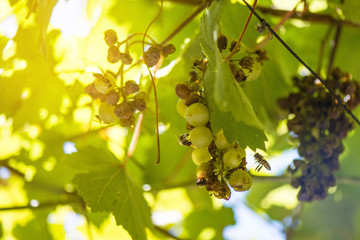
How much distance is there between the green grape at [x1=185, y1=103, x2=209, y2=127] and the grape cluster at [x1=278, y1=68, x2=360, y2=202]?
1.40 feet

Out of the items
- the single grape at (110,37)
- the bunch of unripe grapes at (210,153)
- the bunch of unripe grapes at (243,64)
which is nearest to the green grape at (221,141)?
the bunch of unripe grapes at (210,153)

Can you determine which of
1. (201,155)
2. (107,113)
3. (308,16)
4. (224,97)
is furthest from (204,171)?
(308,16)

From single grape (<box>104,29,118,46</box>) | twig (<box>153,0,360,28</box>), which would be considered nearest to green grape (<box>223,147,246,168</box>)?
single grape (<box>104,29,118,46</box>)

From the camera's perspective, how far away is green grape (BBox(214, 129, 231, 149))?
93cm

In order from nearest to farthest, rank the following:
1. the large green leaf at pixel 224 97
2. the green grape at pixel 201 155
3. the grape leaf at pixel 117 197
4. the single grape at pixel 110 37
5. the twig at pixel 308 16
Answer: the large green leaf at pixel 224 97 < the green grape at pixel 201 155 < the single grape at pixel 110 37 < the grape leaf at pixel 117 197 < the twig at pixel 308 16

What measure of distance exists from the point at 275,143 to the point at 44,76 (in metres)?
0.81

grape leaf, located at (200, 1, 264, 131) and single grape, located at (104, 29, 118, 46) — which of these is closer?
grape leaf, located at (200, 1, 264, 131)

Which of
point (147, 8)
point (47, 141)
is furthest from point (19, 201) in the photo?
point (147, 8)

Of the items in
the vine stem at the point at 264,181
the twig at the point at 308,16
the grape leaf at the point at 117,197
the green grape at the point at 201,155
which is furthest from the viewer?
the vine stem at the point at 264,181

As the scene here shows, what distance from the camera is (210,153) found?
938mm

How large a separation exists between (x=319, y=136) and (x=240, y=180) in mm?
426

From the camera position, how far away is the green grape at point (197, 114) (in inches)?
35.2

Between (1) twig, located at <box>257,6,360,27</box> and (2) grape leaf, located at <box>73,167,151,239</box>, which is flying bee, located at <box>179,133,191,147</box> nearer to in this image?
(2) grape leaf, located at <box>73,167,151,239</box>

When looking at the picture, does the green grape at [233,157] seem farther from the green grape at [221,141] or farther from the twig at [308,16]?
the twig at [308,16]
